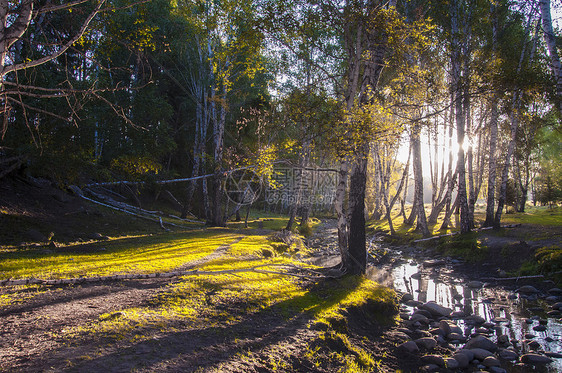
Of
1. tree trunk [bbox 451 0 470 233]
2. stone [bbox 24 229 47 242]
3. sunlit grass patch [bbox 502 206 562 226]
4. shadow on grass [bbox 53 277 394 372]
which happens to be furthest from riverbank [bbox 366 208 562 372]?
stone [bbox 24 229 47 242]

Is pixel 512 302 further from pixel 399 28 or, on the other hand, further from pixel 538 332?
pixel 399 28

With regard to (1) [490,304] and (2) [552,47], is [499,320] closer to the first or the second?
(1) [490,304]

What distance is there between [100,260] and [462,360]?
837 centimetres

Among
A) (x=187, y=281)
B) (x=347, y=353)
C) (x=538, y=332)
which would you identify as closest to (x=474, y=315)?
(x=538, y=332)

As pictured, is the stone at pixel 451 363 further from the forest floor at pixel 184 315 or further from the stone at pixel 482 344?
the stone at pixel 482 344

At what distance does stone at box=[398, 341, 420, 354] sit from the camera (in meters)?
5.68

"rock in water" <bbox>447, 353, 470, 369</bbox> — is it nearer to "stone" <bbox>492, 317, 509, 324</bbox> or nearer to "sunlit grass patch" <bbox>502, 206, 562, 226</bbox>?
"stone" <bbox>492, 317, 509, 324</bbox>

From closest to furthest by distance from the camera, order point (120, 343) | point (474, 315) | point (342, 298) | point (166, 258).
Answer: point (120, 343)
point (342, 298)
point (474, 315)
point (166, 258)

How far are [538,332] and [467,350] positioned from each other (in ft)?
8.25

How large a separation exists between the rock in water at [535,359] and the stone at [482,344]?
0.48 meters

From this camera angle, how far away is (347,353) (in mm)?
5012

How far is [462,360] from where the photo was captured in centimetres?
540

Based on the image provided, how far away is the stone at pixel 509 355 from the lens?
5.64 m

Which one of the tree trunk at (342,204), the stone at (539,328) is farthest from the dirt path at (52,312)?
the stone at (539,328)
